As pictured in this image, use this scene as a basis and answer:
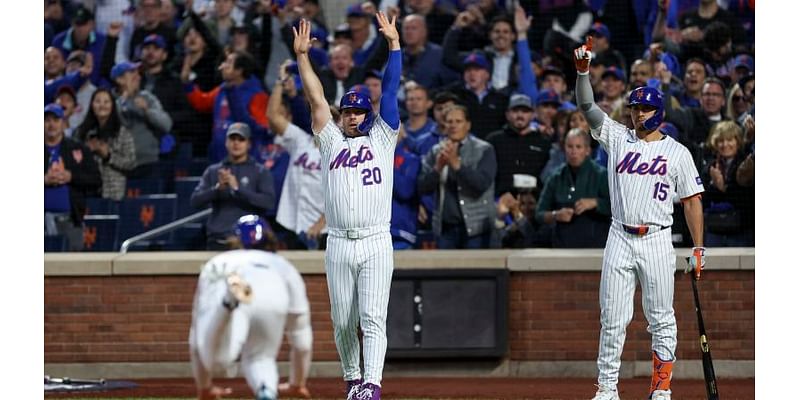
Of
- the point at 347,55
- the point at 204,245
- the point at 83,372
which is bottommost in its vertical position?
the point at 83,372

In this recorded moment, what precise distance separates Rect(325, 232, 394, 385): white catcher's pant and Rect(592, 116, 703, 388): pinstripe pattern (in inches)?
55.8

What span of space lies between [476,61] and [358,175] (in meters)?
4.95

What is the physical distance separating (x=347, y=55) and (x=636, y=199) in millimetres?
5436

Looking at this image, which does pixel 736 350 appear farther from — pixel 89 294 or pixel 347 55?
pixel 89 294

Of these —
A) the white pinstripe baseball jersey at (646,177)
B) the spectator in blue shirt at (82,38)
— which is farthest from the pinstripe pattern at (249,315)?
the spectator in blue shirt at (82,38)

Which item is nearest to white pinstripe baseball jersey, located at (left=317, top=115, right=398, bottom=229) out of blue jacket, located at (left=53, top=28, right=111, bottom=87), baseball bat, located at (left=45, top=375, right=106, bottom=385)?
baseball bat, located at (left=45, top=375, right=106, bottom=385)

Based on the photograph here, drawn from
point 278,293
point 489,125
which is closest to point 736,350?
point 489,125

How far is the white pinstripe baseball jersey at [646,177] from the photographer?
8.61 meters

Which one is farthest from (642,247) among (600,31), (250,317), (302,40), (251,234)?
(600,31)

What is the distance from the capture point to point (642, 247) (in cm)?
861

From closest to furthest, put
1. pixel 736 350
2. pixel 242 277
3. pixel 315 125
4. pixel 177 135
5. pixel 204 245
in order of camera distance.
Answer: pixel 242 277 → pixel 315 125 → pixel 736 350 → pixel 204 245 → pixel 177 135

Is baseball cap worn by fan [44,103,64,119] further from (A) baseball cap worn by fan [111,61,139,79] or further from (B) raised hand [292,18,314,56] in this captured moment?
(B) raised hand [292,18,314,56]

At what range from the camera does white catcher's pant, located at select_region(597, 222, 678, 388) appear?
8.61m

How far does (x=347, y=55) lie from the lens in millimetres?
13477
